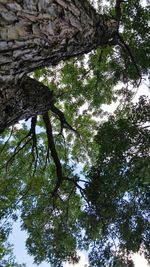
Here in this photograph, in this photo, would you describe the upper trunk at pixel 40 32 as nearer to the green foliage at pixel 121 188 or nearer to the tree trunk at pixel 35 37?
the tree trunk at pixel 35 37

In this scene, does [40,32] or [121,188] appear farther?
[121,188]

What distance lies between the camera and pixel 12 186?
10.7 metres

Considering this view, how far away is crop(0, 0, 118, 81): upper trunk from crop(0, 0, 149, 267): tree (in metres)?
0.01

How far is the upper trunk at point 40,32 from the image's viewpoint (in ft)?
10.0

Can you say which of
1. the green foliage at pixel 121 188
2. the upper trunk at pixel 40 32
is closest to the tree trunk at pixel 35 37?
the upper trunk at pixel 40 32

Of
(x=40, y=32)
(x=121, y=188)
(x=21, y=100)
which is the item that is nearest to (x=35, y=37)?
(x=40, y=32)

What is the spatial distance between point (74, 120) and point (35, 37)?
8848 mm

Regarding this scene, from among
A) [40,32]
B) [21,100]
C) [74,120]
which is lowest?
[40,32]

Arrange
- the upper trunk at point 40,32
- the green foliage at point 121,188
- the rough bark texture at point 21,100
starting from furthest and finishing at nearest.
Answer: the green foliage at point 121,188
the rough bark texture at point 21,100
the upper trunk at point 40,32

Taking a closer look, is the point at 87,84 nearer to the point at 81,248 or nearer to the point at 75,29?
the point at 81,248

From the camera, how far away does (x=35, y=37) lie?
3.44 metres

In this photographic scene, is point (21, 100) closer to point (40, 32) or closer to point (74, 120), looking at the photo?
point (40, 32)

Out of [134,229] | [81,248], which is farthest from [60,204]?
[134,229]

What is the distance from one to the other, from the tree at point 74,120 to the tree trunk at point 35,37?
0.01 metres
